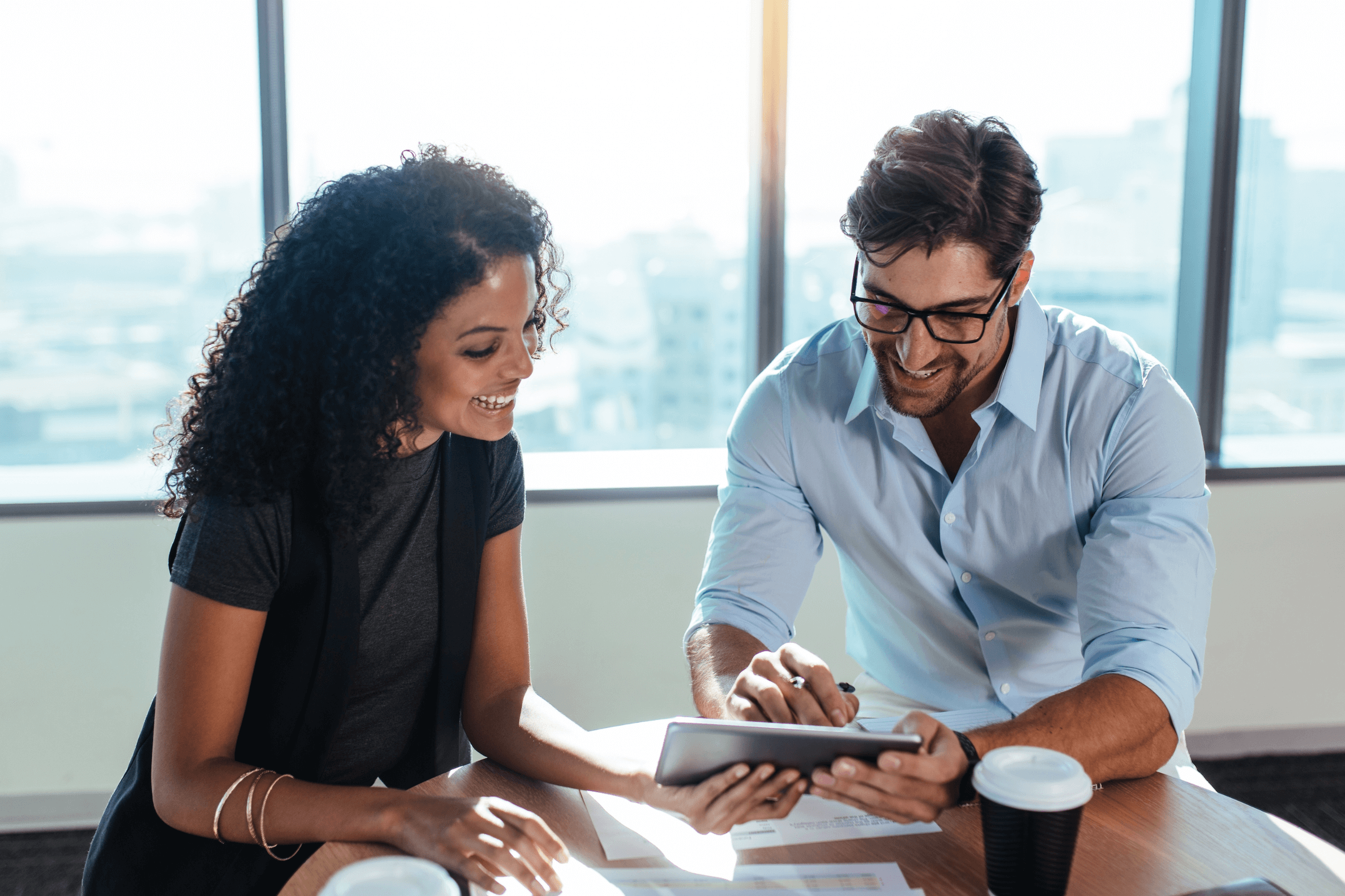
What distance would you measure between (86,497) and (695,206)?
5.97 feet

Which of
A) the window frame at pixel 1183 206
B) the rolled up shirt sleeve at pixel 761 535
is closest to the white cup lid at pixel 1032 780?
the rolled up shirt sleeve at pixel 761 535

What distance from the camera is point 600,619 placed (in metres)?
2.77

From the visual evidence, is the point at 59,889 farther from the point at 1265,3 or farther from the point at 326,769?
the point at 1265,3

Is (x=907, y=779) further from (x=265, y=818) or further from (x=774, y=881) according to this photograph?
(x=265, y=818)

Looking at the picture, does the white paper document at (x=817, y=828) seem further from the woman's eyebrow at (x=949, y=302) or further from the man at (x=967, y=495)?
the woman's eyebrow at (x=949, y=302)

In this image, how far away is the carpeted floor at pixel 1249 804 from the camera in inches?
93.5

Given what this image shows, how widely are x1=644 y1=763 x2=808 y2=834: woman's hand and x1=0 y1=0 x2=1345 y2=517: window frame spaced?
1665 millimetres

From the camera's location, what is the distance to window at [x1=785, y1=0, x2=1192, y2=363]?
287 cm

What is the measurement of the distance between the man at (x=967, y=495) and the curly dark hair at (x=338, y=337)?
0.56m

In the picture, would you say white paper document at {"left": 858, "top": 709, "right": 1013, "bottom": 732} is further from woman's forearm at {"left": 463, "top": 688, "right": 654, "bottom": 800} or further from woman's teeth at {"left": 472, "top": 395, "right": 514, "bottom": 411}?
woman's teeth at {"left": 472, "top": 395, "right": 514, "bottom": 411}

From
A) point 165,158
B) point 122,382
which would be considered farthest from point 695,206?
point 122,382

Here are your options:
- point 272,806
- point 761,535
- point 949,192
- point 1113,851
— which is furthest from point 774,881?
point 949,192

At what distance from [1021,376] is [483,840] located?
1.05 metres

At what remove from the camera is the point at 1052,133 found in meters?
3.00
